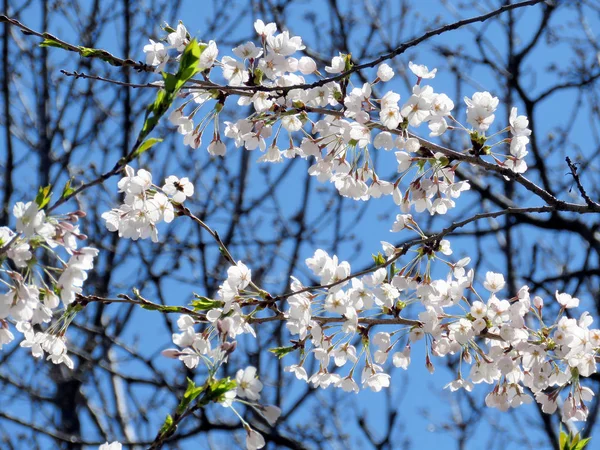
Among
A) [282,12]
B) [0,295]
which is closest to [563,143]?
[282,12]

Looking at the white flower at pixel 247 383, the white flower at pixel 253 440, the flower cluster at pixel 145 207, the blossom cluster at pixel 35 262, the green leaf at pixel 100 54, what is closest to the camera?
the blossom cluster at pixel 35 262

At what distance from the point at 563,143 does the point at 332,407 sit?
3.15 metres

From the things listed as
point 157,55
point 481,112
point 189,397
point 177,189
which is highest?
point 157,55

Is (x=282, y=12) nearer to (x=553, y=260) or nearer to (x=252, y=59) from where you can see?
(x=553, y=260)

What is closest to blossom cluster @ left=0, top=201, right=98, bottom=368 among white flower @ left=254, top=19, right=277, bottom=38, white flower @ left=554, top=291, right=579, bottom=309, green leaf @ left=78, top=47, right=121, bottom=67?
green leaf @ left=78, top=47, right=121, bottom=67

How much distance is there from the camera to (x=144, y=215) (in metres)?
2.23

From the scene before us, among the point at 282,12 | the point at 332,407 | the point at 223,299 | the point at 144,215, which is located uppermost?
the point at 282,12

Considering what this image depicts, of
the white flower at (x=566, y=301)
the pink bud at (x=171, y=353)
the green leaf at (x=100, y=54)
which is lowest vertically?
the pink bud at (x=171, y=353)

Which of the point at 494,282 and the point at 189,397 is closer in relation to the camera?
the point at 189,397

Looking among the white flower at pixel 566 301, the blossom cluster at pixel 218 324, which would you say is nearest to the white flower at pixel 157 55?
the blossom cluster at pixel 218 324

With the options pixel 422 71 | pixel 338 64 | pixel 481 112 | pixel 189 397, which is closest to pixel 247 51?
pixel 338 64

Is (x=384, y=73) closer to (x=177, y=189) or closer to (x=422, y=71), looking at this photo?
(x=422, y=71)

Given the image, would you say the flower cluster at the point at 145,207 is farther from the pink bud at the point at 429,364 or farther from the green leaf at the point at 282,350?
the pink bud at the point at 429,364

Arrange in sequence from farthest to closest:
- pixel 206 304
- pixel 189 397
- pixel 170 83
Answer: pixel 206 304
pixel 189 397
pixel 170 83
